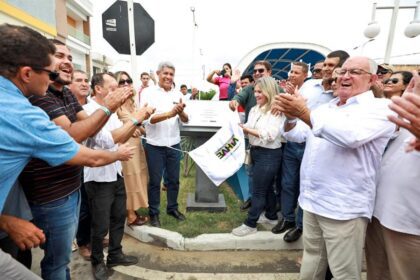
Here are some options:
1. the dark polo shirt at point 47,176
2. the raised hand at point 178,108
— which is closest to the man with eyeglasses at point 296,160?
the raised hand at point 178,108

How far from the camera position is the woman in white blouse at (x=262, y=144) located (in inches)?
116

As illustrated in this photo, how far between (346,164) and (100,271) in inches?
99.7

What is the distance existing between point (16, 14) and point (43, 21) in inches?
141

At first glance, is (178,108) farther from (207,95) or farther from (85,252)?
(207,95)

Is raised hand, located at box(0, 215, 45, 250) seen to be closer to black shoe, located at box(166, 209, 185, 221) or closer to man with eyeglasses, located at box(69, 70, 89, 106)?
man with eyeglasses, located at box(69, 70, 89, 106)

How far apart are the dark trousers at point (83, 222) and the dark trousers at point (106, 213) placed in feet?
1.28

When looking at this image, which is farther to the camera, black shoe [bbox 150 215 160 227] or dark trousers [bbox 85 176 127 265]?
black shoe [bbox 150 215 160 227]

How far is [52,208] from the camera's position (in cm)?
177

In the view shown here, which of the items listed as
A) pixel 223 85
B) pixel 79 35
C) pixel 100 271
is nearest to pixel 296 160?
pixel 100 271

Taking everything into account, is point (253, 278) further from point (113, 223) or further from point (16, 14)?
point (16, 14)

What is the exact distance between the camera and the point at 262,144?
306 centimetres

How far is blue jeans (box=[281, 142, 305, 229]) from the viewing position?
315cm

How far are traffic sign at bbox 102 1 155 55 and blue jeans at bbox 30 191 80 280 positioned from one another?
2376mm

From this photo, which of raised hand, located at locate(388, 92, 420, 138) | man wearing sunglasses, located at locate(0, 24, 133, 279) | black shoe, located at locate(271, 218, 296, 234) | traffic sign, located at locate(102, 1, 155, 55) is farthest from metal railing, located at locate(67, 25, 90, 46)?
raised hand, located at locate(388, 92, 420, 138)
